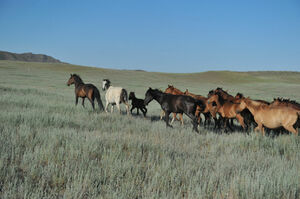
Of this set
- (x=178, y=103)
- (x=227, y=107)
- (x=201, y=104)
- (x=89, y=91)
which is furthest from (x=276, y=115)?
(x=89, y=91)

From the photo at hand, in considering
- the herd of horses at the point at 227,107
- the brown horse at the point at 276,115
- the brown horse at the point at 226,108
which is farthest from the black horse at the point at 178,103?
the brown horse at the point at 276,115

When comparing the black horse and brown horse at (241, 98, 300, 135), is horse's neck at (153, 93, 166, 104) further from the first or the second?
brown horse at (241, 98, 300, 135)

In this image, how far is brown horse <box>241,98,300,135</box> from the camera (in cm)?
646

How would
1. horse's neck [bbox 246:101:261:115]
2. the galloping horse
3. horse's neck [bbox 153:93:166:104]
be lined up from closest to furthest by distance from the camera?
1. horse's neck [bbox 246:101:261:115]
2. horse's neck [bbox 153:93:166:104]
3. the galloping horse

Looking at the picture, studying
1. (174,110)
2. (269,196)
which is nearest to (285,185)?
(269,196)

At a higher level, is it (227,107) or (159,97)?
(159,97)

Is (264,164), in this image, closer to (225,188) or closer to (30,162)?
Answer: (225,188)

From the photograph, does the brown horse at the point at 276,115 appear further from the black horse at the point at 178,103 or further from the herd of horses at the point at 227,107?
the black horse at the point at 178,103

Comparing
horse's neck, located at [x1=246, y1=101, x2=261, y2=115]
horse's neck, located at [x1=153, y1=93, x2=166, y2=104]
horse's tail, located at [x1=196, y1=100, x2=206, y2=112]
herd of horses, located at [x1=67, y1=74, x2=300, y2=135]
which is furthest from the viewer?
horse's neck, located at [x1=153, y1=93, x2=166, y2=104]

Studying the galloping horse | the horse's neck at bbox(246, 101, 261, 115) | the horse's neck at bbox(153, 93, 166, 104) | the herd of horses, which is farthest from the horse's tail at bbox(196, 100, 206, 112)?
the galloping horse

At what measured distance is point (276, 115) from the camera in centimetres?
677

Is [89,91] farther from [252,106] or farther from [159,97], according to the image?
[252,106]

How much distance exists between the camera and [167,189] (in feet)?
10.8

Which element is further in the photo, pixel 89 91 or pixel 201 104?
pixel 89 91
